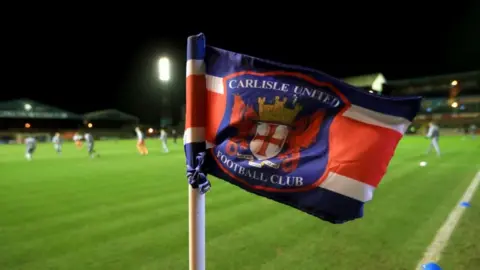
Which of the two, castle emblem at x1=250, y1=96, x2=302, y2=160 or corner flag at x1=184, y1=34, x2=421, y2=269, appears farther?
castle emblem at x1=250, y1=96, x2=302, y2=160

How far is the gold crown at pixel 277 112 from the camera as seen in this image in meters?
2.57

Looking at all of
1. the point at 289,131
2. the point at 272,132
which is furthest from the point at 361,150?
the point at 272,132

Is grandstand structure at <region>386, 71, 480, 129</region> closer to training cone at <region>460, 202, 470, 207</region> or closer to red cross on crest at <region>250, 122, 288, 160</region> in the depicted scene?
training cone at <region>460, 202, 470, 207</region>

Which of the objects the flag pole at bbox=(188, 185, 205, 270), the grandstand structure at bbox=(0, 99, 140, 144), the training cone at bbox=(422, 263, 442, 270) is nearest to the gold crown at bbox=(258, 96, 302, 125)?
the flag pole at bbox=(188, 185, 205, 270)

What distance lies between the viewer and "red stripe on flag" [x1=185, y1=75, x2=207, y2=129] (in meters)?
2.57

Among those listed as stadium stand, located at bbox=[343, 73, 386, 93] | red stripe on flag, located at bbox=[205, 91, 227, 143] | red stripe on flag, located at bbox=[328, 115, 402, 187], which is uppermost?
stadium stand, located at bbox=[343, 73, 386, 93]

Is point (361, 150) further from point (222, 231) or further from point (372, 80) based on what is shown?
point (372, 80)

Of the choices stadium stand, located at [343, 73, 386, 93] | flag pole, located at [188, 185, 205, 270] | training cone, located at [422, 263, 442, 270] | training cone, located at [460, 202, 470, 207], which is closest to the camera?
flag pole, located at [188, 185, 205, 270]

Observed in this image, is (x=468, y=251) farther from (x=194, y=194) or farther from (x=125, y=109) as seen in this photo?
(x=125, y=109)

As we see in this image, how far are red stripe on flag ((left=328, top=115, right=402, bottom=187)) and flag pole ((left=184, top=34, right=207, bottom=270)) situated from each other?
1.02 metres

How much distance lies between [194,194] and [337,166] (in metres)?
1.10

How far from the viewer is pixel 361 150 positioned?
2484mm

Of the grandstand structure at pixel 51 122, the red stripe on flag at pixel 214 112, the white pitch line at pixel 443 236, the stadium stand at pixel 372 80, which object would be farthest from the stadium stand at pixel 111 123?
the red stripe on flag at pixel 214 112

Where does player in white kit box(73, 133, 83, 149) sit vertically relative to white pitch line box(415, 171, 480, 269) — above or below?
below
